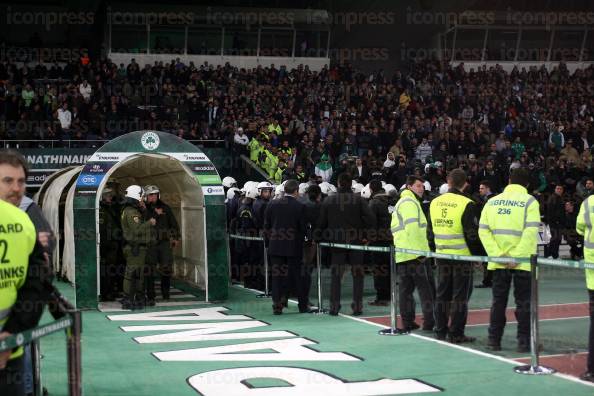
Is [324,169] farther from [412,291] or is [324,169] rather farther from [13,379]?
[13,379]

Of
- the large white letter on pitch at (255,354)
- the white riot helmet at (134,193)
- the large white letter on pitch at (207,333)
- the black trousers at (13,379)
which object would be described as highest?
the white riot helmet at (134,193)

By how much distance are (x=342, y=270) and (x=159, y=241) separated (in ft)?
12.4

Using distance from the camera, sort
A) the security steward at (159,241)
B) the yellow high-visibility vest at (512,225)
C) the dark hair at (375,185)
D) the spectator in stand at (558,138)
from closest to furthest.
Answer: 1. the yellow high-visibility vest at (512,225)
2. the security steward at (159,241)
3. the dark hair at (375,185)
4. the spectator in stand at (558,138)

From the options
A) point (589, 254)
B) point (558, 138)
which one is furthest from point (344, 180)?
point (558, 138)

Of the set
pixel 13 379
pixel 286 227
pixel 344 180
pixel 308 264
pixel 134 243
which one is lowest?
pixel 308 264

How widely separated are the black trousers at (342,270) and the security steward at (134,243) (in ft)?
10.6

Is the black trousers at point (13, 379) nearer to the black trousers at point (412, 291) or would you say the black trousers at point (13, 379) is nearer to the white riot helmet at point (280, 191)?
the black trousers at point (412, 291)

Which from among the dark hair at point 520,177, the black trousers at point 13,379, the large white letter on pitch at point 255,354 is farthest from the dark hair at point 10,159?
the dark hair at point 520,177

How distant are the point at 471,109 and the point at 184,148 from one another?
1875 cm

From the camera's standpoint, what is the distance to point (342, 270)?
1258cm

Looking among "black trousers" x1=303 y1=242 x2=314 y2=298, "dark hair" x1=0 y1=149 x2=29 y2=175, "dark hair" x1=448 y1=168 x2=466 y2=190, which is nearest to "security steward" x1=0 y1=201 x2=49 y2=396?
"dark hair" x1=0 y1=149 x2=29 y2=175

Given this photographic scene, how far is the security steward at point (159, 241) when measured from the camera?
46.6ft

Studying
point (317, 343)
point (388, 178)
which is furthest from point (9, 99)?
point (317, 343)

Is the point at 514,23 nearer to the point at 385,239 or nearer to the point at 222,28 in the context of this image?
the point at 222,28
